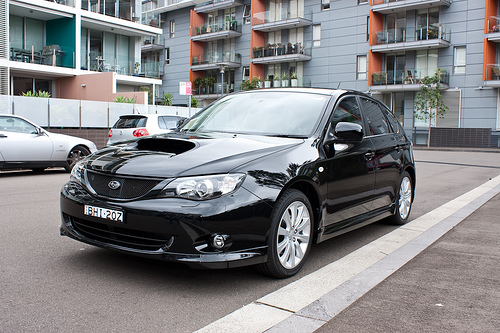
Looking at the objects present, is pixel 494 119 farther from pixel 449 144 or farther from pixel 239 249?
pixel 239 249

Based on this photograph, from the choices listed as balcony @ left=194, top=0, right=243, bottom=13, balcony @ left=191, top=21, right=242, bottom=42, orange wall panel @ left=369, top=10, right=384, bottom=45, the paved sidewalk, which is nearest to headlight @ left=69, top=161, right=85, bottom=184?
the paved sidewalk

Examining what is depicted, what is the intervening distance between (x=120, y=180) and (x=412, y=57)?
39.1 metres

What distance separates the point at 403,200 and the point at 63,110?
18053 mm

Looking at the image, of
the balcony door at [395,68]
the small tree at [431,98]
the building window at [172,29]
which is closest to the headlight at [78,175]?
the small tree at [431,98]

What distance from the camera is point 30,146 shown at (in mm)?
12258

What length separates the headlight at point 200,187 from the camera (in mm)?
3752

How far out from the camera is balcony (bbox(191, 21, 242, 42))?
50.0 meters

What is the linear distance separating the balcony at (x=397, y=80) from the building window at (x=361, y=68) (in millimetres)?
2443

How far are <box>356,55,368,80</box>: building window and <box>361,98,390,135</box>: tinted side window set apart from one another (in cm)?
3730

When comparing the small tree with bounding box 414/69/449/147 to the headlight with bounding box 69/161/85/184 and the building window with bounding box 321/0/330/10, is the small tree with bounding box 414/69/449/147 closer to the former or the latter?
the building window with bounding box 321/0/330/10

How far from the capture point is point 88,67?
31.7 meters

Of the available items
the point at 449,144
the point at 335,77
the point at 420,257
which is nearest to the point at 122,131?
the point at 420,257

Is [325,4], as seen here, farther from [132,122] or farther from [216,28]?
[132,122]

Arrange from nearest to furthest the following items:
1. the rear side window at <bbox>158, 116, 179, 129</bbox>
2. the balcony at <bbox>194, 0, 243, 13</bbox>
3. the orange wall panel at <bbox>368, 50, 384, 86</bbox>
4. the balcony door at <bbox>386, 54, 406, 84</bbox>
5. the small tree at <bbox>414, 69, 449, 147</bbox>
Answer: the rear side window at <bbox>158, 116, 179, 129</bbox> → the small tree at <bbox>414, 69, 449, 147</bbox> → the balcony door at <bbox>386, 54, 406, 84</bbox> → the orange wall panel at <bbox>368, 50, 384, 86</bbox> → the balcony at <bbox>194, 0, 243, 13</bbox>
